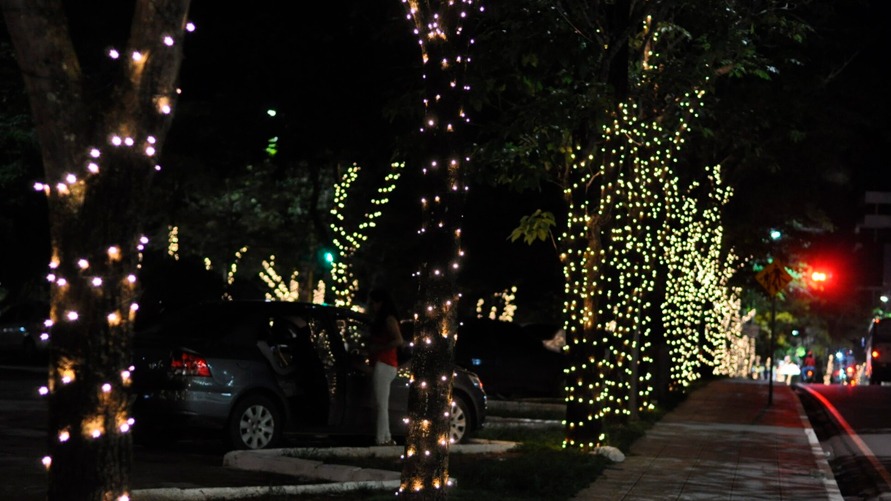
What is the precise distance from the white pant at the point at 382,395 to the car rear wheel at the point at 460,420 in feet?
4.40

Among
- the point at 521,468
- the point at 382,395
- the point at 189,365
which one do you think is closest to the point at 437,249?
the point at 521,468

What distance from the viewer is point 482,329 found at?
26500mm

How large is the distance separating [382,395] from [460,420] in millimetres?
1608

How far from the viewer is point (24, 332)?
36.3m

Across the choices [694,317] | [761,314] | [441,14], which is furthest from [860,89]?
[761,314]

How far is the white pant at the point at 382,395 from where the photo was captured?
14.0 meters

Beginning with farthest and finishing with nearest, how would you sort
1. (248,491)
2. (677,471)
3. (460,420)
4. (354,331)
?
1. (460,420)
2. (354,331)
3. (677,471)
4. (248,491)

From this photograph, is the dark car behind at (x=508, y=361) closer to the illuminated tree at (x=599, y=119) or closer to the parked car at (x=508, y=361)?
the parked car at (x=508, y=361)

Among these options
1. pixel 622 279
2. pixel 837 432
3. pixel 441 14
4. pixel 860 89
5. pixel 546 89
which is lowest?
pixel 837 432

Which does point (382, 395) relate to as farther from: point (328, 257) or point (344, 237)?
point (328, 257)

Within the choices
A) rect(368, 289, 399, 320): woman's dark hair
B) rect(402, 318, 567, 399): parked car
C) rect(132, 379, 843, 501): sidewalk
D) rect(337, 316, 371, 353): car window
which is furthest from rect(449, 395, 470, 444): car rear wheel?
rect(402, 318, 567, 399): parked car

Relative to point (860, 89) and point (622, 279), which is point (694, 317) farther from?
point (622, 279)

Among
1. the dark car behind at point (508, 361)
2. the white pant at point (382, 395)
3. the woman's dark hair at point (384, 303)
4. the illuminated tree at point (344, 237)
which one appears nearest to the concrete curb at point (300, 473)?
the white pant at point (382, 395)

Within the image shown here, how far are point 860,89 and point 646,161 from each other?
19.3 metres
